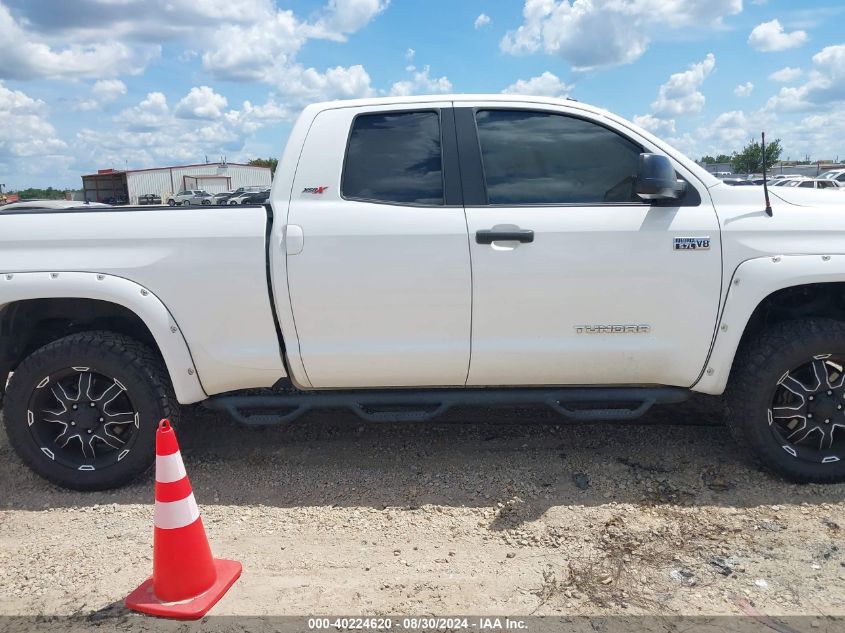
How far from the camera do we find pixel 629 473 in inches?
150

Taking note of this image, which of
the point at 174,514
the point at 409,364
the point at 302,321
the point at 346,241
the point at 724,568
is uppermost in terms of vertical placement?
the point at 346,241

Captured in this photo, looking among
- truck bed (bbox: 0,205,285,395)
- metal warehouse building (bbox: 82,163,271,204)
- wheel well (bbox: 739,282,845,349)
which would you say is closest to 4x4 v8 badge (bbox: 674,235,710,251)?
wheel well (bbox: 739,282,845,349)

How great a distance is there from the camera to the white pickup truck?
3.37 meters

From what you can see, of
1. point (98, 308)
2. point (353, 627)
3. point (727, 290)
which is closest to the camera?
point (353, 627)

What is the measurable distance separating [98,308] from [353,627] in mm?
2275

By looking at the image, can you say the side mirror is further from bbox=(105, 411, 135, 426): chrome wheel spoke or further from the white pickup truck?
bbox=(105, 411, 135, 426): chrome wheel spoke

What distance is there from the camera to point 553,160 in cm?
353

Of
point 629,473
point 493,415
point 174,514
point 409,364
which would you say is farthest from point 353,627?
point 493,415

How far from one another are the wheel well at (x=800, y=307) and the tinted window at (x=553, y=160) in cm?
98

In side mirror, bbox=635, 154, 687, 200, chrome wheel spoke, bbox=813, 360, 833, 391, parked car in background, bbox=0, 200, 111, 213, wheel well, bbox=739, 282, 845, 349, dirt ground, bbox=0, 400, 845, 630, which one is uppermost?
parked car in background, bbox=0, 200, 111, 213

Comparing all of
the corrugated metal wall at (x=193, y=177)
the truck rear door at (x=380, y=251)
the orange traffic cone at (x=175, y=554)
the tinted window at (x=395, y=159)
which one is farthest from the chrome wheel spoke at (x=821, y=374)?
the corrugated metal wall at (x=193, y=177)

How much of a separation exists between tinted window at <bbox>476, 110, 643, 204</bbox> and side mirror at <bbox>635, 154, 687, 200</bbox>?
0.21m

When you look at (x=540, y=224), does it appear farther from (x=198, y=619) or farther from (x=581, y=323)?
(x=198, y=619)

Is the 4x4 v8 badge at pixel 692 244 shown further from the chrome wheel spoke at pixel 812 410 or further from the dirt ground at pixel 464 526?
the dirt ground at pixel 464 526
